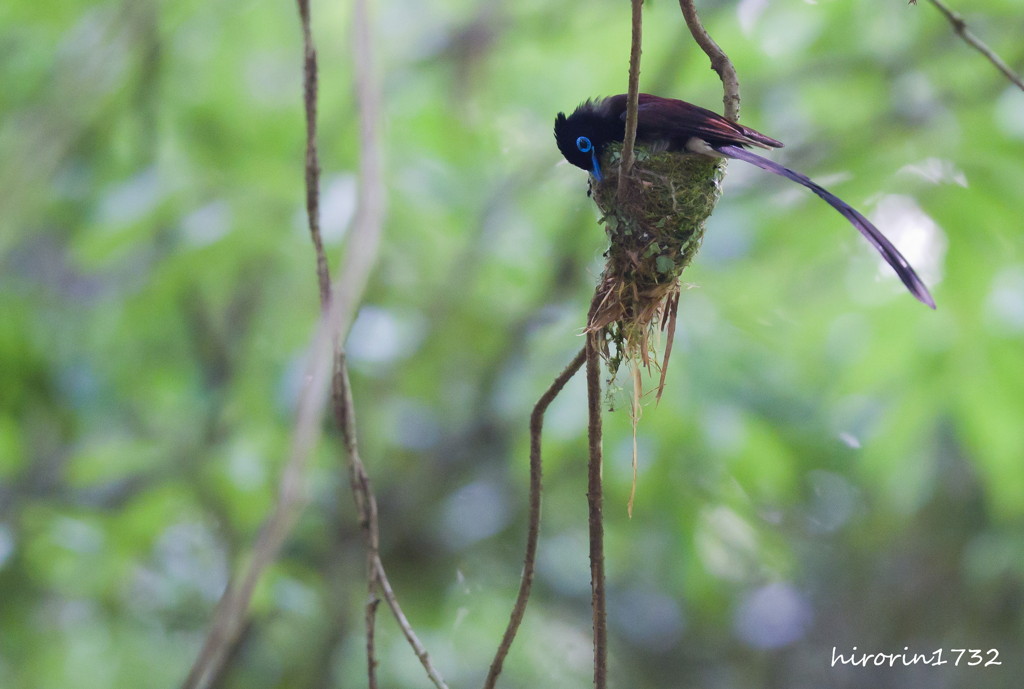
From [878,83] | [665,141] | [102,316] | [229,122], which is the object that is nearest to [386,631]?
[102,316]

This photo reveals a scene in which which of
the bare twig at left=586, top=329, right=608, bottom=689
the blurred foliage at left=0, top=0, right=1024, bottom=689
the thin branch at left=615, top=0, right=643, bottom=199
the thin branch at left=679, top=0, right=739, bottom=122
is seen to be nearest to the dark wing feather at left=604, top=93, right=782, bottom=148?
the thin branch at left=679, top=0, right=739, bottom=122

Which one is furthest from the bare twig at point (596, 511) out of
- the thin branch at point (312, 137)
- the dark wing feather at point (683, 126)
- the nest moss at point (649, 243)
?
the dark wing feather at point (683, 126)

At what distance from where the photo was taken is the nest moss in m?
1.84

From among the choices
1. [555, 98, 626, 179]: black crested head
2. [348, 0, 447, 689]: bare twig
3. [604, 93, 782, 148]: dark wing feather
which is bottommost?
[348, 0, 447, 689]: bare twig

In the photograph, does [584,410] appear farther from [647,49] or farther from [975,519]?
[975,519]

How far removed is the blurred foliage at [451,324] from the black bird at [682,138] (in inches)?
34.5

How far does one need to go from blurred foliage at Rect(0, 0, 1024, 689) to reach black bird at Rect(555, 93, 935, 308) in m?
0.88

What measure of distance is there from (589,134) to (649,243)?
2.15 ft

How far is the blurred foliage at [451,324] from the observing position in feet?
10.2

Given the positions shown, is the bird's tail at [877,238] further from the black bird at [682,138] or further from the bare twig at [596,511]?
the bare twig at [596,511]

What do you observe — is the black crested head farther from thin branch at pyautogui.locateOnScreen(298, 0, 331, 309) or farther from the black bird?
thin branch at pyautogui.locateOnScreen(298, 0, 331, 309)

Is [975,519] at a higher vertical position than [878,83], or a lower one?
lower

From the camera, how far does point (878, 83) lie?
3691 mm

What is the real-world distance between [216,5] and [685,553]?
3010 mm
